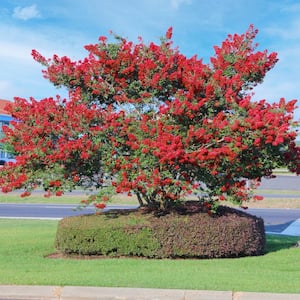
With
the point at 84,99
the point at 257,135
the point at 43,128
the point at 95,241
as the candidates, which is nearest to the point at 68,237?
the point at 95,241

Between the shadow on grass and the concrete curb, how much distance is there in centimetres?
470

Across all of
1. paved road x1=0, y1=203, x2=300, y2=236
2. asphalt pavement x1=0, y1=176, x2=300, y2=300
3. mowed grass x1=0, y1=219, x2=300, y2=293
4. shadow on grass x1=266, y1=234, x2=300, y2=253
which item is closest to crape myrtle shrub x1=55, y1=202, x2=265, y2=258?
mowed grass x1=0, y1=219, x2=300, y2=293

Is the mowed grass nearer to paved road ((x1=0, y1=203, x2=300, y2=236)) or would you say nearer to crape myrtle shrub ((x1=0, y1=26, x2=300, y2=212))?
crape myrtle shrub ((x1=0, y1=26, x2=300, y2=212))

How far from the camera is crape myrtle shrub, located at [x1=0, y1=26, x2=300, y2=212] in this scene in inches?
382

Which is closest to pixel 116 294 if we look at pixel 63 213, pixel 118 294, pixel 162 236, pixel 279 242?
pixel 118 294

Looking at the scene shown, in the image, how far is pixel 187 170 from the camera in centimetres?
Result: 1013

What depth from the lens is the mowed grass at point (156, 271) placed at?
7.50 metres

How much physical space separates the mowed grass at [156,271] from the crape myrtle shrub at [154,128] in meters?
1.19

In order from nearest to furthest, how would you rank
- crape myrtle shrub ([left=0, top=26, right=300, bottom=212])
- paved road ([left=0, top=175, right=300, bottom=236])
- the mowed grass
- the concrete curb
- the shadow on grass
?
the concrete curb, the mowed grass, crape myrtle shrub ([left=0, top=26, right=300, bottom=212]), the shadow on grass, paved road ([left=0, top=175, right=300, bottom=236])

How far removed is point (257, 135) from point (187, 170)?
143 centimetres

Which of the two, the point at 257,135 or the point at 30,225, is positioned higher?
the point at 257,135

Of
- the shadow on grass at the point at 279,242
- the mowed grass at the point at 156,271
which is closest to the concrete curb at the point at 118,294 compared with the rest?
the mowed grass at the point at 156,271

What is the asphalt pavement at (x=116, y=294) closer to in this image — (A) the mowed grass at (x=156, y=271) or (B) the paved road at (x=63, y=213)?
(A) the mowed grass at (x=156, y=271)

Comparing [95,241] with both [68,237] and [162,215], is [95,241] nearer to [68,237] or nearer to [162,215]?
[68,237]
